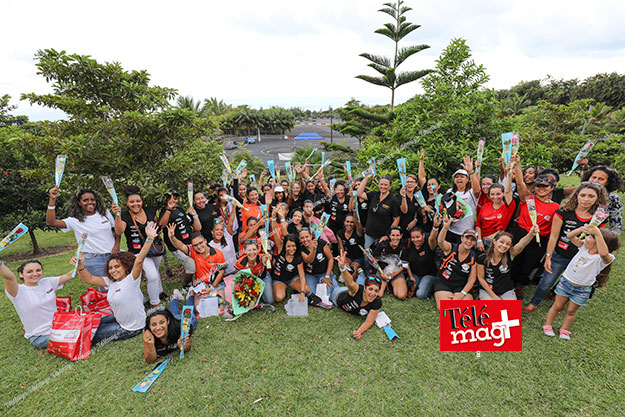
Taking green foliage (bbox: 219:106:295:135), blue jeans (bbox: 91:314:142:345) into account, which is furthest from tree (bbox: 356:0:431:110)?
green foliage (bbox: 219:106:295:135)

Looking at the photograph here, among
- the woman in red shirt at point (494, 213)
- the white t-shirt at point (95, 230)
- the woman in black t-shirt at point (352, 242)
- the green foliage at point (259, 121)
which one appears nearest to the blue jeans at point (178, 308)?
the white t-shirt at point (95, 230)

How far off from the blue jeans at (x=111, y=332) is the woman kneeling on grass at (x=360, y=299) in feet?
8.86

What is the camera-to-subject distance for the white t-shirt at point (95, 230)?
12.2 ft

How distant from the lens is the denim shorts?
311 cm

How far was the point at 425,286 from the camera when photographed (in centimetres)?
426

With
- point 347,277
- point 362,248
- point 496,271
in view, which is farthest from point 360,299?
point 496,271

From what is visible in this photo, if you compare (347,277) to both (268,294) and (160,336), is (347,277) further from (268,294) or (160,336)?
(160,336)

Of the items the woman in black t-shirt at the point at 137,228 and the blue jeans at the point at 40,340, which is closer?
the blue jeans at the point at 40,340

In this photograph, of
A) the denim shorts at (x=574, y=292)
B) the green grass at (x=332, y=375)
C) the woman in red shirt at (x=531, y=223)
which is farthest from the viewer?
the woman in red shirt at (x=531, y=223)

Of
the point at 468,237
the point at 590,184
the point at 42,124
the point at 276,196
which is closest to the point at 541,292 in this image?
the point at 468,237

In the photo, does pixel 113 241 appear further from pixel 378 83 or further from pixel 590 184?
pixel 378 83

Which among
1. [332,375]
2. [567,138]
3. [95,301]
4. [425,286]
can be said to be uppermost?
[567,138]

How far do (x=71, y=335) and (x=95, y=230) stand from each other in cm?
130

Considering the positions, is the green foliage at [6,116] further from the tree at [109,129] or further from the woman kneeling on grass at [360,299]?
the woman kneeling on grass at [360,299]
